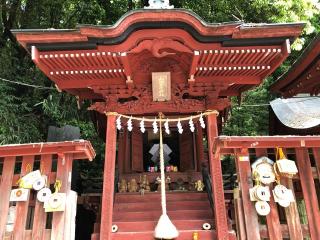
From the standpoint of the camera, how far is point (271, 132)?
1180 cm

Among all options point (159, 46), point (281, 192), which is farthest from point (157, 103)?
point (281, 192)

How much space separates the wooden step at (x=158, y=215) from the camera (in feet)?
21.8

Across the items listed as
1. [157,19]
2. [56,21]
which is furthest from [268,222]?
[56,21]

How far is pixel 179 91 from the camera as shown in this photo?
705 cm

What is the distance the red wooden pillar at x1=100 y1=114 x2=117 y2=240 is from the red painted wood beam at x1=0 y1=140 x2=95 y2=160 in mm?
1190

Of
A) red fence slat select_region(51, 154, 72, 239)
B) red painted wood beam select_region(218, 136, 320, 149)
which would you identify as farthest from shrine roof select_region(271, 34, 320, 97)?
red fence slat select_region(51, 154, 72, 239)

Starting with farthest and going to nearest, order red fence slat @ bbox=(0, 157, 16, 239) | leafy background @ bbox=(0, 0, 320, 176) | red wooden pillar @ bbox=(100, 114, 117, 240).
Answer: leafy background @ bbox=(0, 0, 320, 176) < red wooden pillar @ bbox=(100, 114, 117, 240) < red fence slat @ bbox=(0, 157, 16, 239)

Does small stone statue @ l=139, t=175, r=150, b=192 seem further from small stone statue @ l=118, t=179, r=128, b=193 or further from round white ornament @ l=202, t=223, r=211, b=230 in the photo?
round white ornament @ l=202, t=223, r=211, b=230

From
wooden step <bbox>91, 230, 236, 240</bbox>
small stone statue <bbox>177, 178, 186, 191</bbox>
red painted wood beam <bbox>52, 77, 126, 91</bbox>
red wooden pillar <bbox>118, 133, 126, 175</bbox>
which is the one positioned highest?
red painted wood beam <bbox>52, 77, 126, 91</bbox>

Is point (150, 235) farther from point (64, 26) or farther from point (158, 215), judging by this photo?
point (64, 26)

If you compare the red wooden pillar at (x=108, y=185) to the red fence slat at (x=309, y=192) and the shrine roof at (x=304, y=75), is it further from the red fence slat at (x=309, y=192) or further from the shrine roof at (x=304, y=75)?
the shrine roof at (x=304, y=75)

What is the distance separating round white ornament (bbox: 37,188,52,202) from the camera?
482 cm

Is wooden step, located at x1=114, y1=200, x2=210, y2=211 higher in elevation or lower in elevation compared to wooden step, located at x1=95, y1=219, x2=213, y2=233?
higher

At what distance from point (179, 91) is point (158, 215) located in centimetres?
262
